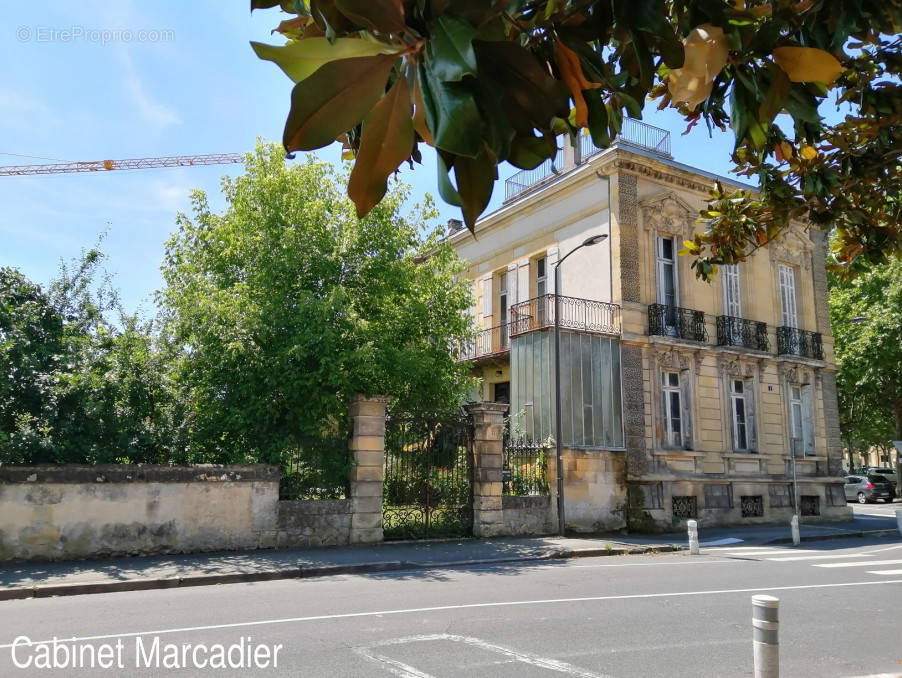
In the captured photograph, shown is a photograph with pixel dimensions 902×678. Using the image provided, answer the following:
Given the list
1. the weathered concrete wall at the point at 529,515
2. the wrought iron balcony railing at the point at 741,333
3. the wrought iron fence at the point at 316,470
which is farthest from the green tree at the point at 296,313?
the wrought iron balcony railing at the point at 741,333

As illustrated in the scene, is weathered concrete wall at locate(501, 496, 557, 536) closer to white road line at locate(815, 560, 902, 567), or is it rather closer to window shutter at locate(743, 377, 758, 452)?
white road line at locate(815, 560, 902, 567)

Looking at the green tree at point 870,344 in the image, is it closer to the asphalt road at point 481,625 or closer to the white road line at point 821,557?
the white road line at point 821,557

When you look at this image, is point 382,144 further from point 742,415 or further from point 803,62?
point 742,415

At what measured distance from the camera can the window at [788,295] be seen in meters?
25.0

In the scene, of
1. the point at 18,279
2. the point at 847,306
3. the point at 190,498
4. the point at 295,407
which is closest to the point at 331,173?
the point at 295,407

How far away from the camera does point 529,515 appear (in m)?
17.2

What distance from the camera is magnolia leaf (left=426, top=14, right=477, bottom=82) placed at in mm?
1189

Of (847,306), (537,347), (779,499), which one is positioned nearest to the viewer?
(537,347)

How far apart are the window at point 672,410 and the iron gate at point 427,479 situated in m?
7.41

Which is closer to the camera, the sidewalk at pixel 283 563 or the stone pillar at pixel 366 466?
the sidewalk at pixel 283 563

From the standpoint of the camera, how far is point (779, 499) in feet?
75.3

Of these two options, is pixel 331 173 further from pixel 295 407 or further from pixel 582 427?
pixel 582 427

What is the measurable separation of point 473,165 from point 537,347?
19276 millimetres

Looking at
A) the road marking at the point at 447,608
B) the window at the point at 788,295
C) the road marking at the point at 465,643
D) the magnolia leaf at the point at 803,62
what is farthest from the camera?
the window at the point at 788,295
